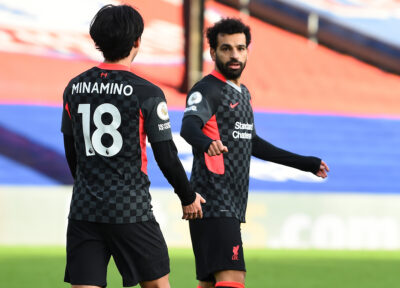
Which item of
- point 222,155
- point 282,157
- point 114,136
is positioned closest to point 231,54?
point 222,155

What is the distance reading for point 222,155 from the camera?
3.96m

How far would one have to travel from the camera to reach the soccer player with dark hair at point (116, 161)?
3035 mm

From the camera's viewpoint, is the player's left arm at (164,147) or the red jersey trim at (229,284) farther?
the red jersey trim at (229,284)

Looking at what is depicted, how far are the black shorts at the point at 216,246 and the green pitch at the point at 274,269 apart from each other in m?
2.40

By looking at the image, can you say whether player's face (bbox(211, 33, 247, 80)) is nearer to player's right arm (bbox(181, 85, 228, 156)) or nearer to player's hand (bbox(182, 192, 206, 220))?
player's right arm (bbox(181, 85, 228, 156))

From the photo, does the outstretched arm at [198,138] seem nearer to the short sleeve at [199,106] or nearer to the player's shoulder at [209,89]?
the short sleeve at [199,106]

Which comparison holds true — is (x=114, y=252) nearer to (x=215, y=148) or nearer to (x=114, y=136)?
(x=114, y=136)

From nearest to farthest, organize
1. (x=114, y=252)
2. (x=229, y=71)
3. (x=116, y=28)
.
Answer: (x=116, y=28) < (x=114, y=252) < (x=229, y=71)

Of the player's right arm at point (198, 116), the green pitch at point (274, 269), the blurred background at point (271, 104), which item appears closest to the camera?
the player's right arm at point (198, 116)

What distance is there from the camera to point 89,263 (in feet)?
10.1

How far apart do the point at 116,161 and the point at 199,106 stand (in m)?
0.91

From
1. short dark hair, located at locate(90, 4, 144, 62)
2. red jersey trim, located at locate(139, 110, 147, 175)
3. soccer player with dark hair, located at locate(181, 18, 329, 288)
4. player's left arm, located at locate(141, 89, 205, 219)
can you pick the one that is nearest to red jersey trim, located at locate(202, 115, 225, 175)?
soccer player with dark hair, located at locate(181, 18, 329, 288)

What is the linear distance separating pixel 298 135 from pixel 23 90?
163 inches

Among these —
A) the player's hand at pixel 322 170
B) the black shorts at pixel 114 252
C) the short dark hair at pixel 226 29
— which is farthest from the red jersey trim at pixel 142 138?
the player's hand at pixel 322 170
